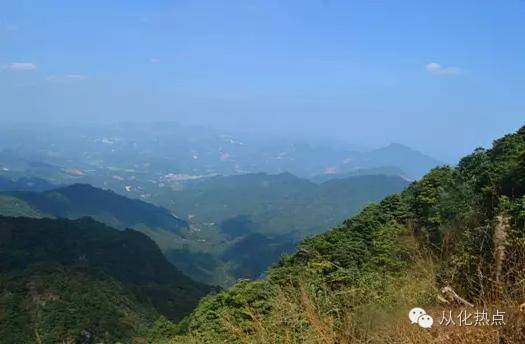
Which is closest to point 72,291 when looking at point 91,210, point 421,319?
point 421,319

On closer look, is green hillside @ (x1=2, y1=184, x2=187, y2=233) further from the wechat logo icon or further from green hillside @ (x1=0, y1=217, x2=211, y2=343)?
the wechat logo icon

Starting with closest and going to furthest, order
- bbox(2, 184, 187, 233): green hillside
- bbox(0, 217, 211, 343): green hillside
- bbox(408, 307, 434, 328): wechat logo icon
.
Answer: bbox(408, 307, 434, 328): wechat logo icon, bbox(0, 217, 211, 343): green hillside, bbox(2, 184, 187, 233): green hillside

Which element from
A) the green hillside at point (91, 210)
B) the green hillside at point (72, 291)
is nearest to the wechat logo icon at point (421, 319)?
the green hillside at point (72, 291)

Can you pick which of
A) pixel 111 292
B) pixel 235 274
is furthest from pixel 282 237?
pixel 111 292

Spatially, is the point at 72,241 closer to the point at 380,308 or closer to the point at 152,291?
the point at 152,291

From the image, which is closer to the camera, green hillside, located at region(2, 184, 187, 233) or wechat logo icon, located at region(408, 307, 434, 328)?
wechat logo icon, located at region(408, 307, 434, 328)

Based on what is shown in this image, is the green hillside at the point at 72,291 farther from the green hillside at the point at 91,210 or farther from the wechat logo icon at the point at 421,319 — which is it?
the green hillside at the point at 91,210

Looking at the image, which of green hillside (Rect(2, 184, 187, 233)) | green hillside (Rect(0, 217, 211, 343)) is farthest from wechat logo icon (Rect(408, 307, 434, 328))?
green hillside (Rect(2, 184, 187, 233))

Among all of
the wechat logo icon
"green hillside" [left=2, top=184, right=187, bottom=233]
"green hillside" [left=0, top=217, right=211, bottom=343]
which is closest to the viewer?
the wechat logo icon

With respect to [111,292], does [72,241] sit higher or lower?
lower
